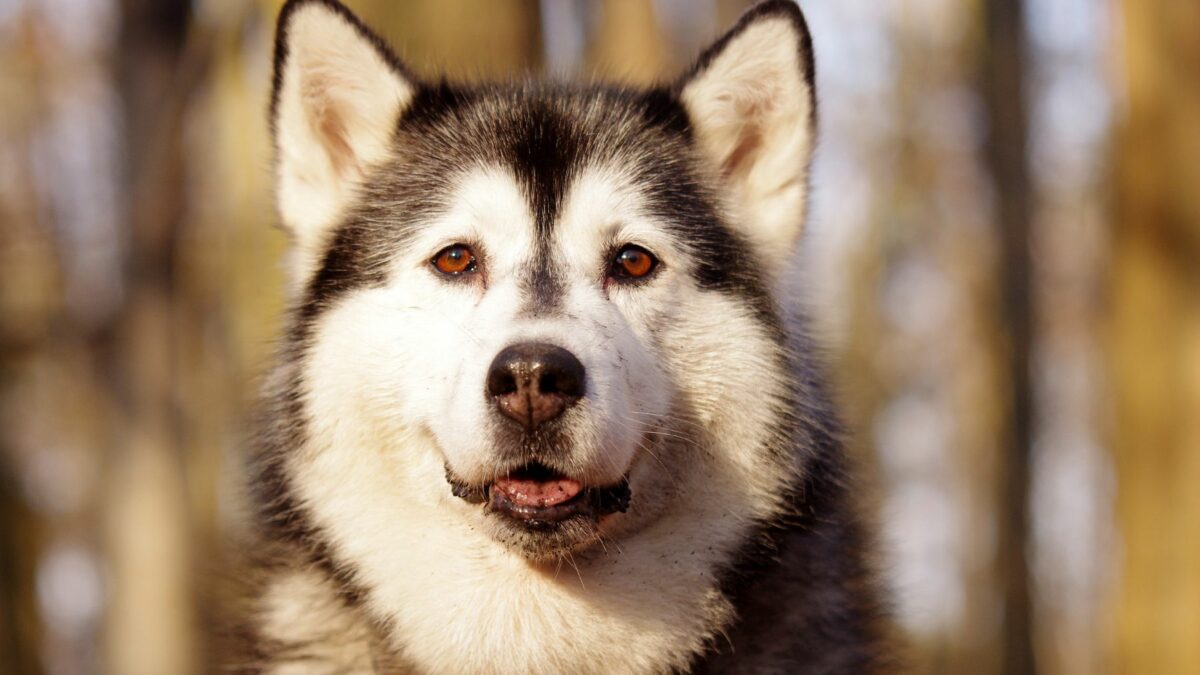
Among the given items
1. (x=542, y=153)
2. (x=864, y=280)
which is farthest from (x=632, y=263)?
(x=864, y=280)

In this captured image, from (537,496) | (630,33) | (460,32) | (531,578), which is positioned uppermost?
(630,33)

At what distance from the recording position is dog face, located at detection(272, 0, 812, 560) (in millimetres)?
3125

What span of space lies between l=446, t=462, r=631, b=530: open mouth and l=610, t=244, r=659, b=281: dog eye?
0.66m

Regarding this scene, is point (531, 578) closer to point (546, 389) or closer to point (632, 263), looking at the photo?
point (546, 389)

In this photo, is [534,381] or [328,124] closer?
[534,381]

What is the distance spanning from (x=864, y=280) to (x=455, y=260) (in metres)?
16.1

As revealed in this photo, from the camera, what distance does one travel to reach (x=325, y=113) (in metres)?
3.92

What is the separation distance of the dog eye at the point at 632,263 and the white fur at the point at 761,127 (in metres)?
0.50

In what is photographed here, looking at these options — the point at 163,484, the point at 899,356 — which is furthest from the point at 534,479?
the point at 899,356

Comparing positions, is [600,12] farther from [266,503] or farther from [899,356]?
[899,356]

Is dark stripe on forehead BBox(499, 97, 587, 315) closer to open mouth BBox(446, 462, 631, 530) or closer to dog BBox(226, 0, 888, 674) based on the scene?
dog BBox(226, 0, 888, 674)

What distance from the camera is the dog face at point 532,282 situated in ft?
10.3

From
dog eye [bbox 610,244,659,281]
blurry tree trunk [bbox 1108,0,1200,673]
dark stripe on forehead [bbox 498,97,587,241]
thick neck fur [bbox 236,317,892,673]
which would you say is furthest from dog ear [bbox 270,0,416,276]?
blurry tree trunk [bbox 1108,0,1200,673]

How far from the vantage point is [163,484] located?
1124cm
